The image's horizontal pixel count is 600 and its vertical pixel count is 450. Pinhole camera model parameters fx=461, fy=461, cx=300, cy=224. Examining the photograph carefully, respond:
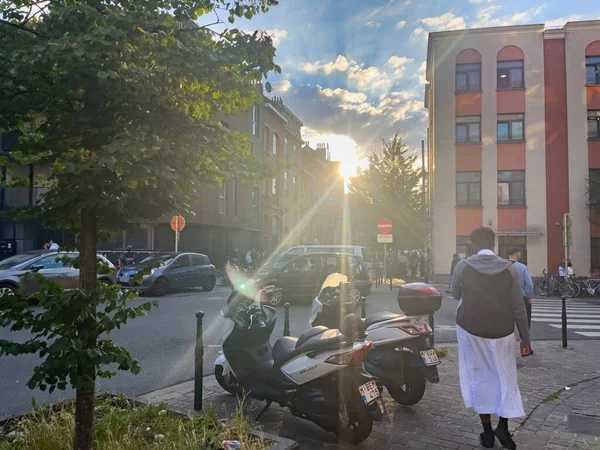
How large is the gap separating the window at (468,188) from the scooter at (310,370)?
Result: 897 inches

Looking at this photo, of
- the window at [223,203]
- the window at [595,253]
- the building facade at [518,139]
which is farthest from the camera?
the window at [223,203]

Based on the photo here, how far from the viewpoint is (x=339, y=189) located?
64.0 meters

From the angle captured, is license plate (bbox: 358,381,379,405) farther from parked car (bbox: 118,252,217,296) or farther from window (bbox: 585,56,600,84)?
window (bbox: 585,56,600,84)

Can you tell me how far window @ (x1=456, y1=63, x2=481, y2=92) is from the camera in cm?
2566

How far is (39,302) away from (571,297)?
70.7ft

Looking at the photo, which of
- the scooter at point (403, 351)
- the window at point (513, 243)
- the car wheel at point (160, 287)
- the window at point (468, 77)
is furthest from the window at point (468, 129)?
the scooter at point (403, 351)

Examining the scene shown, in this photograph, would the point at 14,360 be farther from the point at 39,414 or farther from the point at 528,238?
the point at 528,238

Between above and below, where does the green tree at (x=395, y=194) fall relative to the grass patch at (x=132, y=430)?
above

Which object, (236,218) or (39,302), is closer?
(39,302)

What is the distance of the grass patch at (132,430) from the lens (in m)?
3.26

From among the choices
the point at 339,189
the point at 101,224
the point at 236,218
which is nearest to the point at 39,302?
the point at 101,224

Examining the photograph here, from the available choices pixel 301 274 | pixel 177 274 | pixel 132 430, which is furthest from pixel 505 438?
pixel 177 274

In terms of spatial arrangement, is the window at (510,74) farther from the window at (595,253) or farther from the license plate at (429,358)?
the license plate at (429,358)

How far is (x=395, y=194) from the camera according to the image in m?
29.3
